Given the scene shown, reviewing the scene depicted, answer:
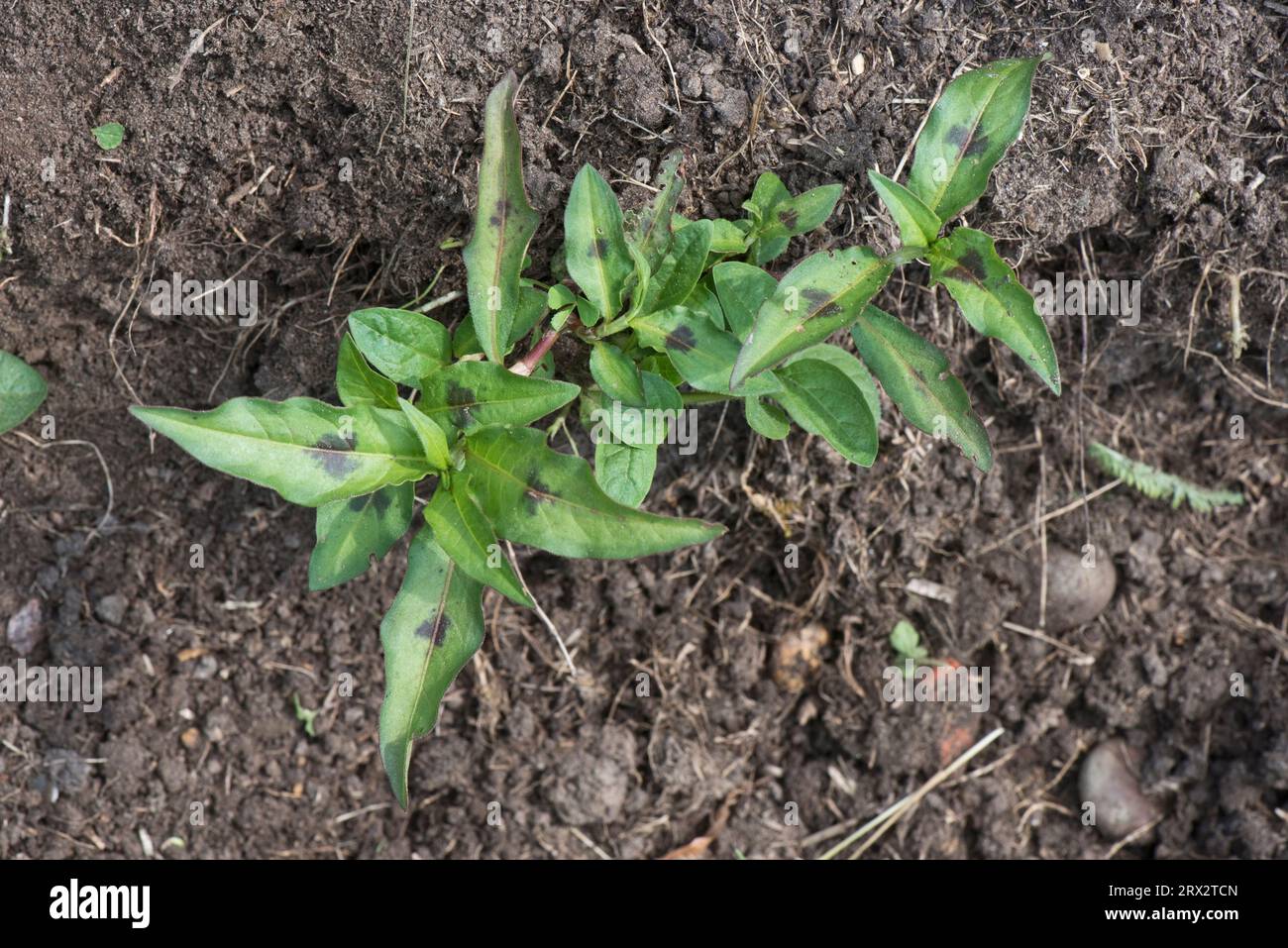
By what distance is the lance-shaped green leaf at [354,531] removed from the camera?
2.43 metres

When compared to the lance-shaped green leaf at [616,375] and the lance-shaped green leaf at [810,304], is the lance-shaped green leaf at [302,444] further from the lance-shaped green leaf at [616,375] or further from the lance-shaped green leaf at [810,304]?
the lance-shaped green leaf at [810,304]

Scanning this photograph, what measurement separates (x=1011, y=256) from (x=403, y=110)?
1.66m

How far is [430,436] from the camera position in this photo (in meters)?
2.28

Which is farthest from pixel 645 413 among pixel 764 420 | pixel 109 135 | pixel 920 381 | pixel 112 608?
pixel 112 608

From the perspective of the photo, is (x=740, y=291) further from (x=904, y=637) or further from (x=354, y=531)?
(x=904, y=637)

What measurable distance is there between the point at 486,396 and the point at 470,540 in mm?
329

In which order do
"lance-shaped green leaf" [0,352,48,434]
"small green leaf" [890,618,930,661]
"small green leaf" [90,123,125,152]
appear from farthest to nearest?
"small green leaf" [890,618,930,661], "lance-shaped green leaf" [0,352,48,434], "small green leaf" [90,123,125,152]

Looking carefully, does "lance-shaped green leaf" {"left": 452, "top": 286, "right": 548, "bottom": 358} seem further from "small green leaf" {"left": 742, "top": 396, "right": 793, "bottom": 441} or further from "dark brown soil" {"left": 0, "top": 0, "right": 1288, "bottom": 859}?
"small green leaf" {"left": 742, "top": 396, "right": 793, "bottom": 441}

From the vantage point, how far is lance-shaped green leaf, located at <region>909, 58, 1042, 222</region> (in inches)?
95.8

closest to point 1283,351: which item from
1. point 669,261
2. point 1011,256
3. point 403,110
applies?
point 1011,256

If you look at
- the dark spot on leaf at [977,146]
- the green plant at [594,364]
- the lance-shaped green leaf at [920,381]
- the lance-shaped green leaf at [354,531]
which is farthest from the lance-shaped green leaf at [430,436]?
the dark spot on leaf at [977,146]

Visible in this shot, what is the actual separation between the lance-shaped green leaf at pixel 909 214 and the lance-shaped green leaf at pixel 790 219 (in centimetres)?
17

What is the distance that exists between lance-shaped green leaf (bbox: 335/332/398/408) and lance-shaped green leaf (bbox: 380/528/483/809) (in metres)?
0.34

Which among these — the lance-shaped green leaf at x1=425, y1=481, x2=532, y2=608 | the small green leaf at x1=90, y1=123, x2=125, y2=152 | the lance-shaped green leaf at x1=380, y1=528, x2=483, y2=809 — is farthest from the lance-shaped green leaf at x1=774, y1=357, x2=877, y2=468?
the small green leaf at x1=90, y1=123, x2=125, y2=152
